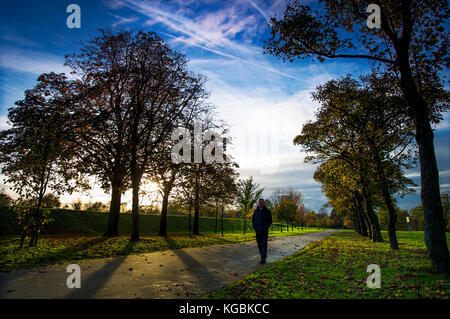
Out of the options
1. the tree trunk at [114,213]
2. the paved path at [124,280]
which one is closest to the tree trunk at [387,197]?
the paved path at [124,280]

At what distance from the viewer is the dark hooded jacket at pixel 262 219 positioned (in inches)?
359

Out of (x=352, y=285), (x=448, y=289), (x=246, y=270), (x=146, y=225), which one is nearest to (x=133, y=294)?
(x=246, y=270)

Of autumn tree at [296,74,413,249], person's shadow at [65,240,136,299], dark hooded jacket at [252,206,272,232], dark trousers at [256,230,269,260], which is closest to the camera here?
person's shadow at [65,240,136,299]

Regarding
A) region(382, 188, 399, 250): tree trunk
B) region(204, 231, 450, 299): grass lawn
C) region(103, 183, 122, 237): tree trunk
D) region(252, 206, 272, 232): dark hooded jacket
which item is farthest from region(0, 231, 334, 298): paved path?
region(382, 188, 399, 250): tree trunk

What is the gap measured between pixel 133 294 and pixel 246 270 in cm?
397

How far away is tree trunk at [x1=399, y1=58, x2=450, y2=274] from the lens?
252 inches

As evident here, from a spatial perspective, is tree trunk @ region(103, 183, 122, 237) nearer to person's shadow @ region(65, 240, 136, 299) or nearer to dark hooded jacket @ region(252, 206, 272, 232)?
person's shadow @ region(65, 240, 136, 299)

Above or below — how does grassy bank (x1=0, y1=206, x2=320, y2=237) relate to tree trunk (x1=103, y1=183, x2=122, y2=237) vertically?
below

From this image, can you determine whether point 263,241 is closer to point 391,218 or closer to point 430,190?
point 430,190

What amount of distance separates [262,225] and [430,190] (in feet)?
18.4

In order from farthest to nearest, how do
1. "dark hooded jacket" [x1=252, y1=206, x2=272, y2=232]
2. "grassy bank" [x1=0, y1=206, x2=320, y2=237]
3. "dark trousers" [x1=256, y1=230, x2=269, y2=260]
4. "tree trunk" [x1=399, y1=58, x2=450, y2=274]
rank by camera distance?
"grassy bank" [x1=0, y1=206, x2=320, y2=237] → "dark hooded jacket" [x1=252, y1=206, x2=272, y2=232] → "dark trousers" [x1=256, y1=230, x2=269, y2=260] → "tree trunk" [x1=399, y1=58, x2=450, y2=274]

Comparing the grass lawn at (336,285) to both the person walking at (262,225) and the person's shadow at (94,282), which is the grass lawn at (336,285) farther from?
the person's shadow at (94,282)

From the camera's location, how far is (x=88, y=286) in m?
5.11
